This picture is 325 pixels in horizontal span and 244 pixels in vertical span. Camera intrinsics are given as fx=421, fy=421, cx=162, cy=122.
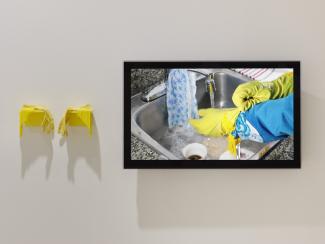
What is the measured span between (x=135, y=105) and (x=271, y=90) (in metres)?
0.64

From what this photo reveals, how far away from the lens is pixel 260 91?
1975 millimetres

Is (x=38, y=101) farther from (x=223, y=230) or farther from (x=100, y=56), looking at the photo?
(x=223, y=230)

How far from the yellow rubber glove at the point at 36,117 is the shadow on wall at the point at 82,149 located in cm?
10

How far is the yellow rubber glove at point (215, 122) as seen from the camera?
198 cm

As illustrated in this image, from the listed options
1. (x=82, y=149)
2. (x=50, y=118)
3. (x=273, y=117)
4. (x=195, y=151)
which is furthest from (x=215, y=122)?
(x=50, y=118)

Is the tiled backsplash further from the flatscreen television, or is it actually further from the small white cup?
the small white cup

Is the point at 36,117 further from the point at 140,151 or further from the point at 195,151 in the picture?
the point at 195,151

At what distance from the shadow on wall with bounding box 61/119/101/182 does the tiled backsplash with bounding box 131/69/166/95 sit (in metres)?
0.30

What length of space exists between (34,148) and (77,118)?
0.86 feet

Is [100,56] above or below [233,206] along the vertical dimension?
above

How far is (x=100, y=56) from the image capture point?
2062 millimetres

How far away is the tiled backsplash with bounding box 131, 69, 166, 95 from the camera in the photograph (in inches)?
78.0

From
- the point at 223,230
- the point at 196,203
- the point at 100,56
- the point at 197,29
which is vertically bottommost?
the point at 223,230

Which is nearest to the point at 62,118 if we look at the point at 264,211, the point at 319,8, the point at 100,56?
the point at 100,56
